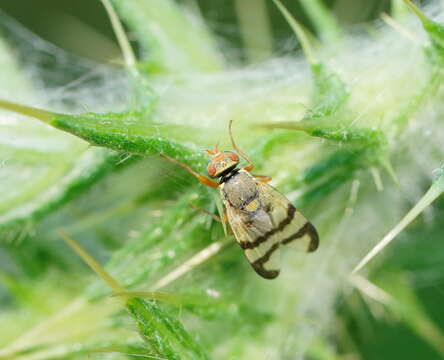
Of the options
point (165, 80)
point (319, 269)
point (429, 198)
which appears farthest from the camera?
point (165, 80)

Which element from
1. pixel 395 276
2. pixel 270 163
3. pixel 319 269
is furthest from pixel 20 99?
pixel 395 276

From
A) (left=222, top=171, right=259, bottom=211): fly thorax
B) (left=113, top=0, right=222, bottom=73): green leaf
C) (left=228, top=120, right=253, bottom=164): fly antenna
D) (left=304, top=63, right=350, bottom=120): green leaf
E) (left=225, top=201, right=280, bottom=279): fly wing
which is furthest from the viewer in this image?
(left=222, top=171, right=259, bottom=211): fly thorax

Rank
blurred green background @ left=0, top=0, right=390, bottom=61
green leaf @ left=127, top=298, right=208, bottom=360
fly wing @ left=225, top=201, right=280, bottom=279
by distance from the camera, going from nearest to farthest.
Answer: green leaf @ left=127, top=298, right=208, bottom=360 → fly wing @ left=225, top=201, right=280, bottom=279 → blurred green background @ left=0, top=0, right=390, bottom=61

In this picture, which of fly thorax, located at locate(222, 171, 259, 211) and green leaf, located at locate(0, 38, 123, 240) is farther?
fly thorax, located at locate(222, 171, 259, 211)

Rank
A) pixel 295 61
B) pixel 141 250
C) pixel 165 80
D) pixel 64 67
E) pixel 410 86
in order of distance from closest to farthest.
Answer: pixel 141 250, pixel 410 86, pixel 165 80, pixel 295 61, pixel 64 67

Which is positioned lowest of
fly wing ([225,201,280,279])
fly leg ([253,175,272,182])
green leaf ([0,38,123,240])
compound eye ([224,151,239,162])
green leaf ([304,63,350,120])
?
fly wing ([225,201,280,279])

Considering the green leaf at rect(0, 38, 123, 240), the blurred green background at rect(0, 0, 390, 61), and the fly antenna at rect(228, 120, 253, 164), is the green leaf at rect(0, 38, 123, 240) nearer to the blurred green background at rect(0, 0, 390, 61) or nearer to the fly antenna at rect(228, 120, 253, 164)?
the fly antenna at rect(228, 120, 253, 164)

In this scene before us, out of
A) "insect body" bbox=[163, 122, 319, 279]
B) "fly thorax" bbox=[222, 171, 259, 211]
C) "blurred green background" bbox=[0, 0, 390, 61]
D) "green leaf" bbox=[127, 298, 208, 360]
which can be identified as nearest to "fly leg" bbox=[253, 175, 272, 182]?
"insect body" bbox=[163, 122, 319, 279]

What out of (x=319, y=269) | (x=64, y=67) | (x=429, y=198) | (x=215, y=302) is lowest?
(x=319, y=269)

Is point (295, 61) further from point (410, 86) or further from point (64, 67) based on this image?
point (64, 67)
